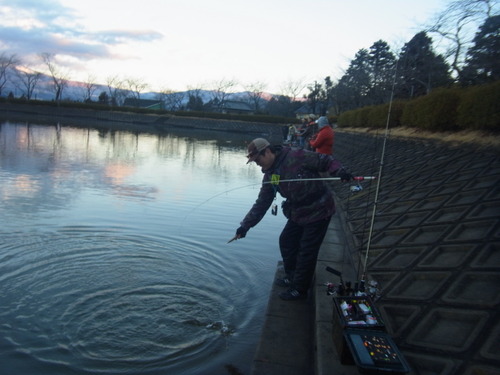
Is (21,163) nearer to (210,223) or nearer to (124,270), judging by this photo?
(210,223)

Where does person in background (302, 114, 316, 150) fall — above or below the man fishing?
above

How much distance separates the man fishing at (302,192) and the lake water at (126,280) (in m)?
0.80

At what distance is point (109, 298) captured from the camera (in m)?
4.38

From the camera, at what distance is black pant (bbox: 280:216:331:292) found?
403 cm

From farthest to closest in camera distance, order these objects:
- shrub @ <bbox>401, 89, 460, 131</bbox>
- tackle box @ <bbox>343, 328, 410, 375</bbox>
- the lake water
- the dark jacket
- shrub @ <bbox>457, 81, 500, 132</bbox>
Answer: shrub @ <bbox>401, 89, 460, 131</bbox>
shrub @ <bbox>457, 81, 500, 132</bbox>
the dark jacket
the lake water
tackle box @ <bbox>343, 328, 410, 375</bbox>

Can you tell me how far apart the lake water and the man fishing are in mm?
804

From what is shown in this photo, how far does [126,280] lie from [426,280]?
11.0ft

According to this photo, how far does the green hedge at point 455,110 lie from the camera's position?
290 inches

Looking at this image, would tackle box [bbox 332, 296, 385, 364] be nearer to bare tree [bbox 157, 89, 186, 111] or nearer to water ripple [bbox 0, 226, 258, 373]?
water ripple [bbox 0, 226, 258, 373]

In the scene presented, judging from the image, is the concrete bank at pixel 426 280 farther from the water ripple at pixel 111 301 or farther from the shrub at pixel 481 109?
the shrub at pixel 481 109

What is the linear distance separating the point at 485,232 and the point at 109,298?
392 centimetres

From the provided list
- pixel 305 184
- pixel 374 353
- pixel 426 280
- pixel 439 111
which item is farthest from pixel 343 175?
pixel 439 111

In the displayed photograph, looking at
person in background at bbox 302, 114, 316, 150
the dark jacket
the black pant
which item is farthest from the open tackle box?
person in background at bbox 302, 114, 316, 150

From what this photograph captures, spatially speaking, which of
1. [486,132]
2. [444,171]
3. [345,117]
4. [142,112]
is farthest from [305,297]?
[142,112]
